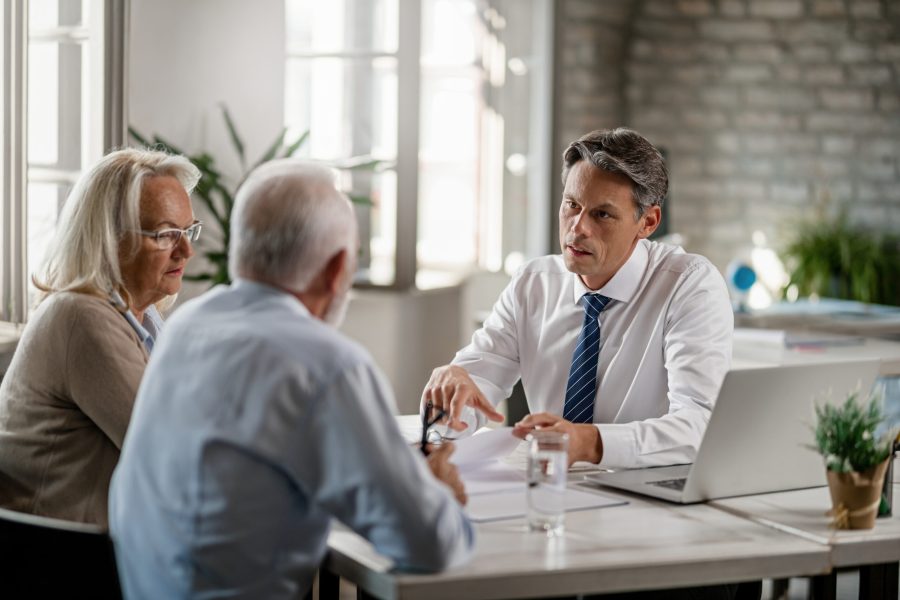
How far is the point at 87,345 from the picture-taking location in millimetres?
2012

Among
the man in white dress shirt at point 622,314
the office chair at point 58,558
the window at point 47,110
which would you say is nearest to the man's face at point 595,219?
the man in white dress shirt at point 622,314

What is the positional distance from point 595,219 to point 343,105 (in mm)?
3076

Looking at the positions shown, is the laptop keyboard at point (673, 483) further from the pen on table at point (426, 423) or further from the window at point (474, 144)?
the window at point (474, 144)

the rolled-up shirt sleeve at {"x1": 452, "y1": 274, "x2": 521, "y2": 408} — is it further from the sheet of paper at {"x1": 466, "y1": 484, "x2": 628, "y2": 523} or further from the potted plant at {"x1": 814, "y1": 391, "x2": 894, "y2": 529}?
the potted plant at {"x1": 814, "y1": 391, "x2": 894, "y2": 529}

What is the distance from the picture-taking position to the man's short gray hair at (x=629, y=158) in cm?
246

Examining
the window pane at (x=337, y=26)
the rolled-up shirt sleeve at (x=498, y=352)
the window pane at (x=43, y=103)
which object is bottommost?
the rolled-up shirt sleeve at (x=498, y=352)

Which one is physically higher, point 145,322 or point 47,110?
point 47,110

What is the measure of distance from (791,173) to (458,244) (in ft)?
6.79

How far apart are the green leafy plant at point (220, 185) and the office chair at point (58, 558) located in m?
2.68

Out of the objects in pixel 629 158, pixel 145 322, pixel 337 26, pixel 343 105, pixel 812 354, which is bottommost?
pixel 812 354

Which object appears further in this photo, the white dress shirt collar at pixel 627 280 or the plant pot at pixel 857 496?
the white dress shirt collar at pixel 627 280

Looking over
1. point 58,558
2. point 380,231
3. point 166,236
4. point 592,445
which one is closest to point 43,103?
point 166,236

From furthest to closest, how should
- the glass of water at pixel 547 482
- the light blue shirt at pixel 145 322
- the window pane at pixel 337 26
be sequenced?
the window pane at pixel 337 26 → the light blue shirt at pixel 145 322 → the glass of water at pixel 547 482

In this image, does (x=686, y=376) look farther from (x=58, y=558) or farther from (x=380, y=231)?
(x=380, y=231)
